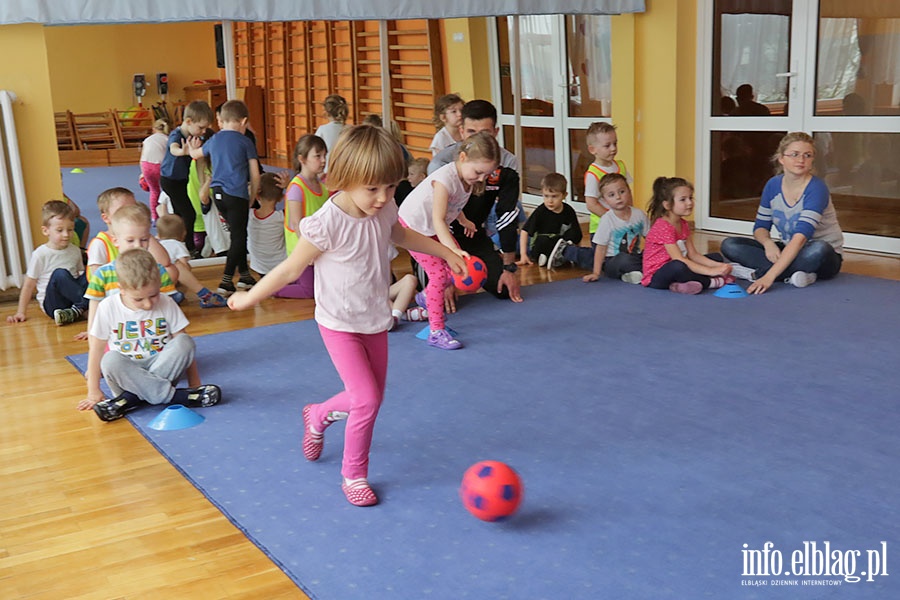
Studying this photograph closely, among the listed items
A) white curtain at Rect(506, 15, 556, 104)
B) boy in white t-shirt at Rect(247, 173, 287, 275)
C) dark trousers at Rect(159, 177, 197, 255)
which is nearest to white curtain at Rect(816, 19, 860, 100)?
white curtain at Rect(506, 15, 556, 104)

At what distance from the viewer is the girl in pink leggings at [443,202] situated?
4.57 metres

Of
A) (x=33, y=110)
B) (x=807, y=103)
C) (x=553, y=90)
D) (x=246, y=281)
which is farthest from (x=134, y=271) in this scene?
(x=553, y=90)

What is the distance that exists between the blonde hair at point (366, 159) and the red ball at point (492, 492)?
92 cm

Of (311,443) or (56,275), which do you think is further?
(56,275)

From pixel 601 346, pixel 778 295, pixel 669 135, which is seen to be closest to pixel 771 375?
pixel 601 346

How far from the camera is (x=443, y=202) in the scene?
15.3 feet

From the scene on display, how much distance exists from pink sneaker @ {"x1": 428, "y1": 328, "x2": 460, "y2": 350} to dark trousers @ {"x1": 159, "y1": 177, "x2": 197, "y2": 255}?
3.24m

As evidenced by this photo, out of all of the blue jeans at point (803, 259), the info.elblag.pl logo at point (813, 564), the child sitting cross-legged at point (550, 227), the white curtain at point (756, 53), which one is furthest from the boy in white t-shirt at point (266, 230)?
the info.elblag.pl logo at point (813, 564)

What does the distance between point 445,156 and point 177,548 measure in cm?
330

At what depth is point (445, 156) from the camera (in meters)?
5.57

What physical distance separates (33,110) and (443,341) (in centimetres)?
316

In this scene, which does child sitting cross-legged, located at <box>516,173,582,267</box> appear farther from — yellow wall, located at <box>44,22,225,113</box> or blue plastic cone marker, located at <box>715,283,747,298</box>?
yellow wall, located at <box>44,22,225,113</box>

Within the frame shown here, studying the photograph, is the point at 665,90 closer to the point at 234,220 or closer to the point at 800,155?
the point at 800,155

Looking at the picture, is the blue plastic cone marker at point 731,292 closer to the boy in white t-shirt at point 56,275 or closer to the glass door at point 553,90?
the glass door at point 553,90
